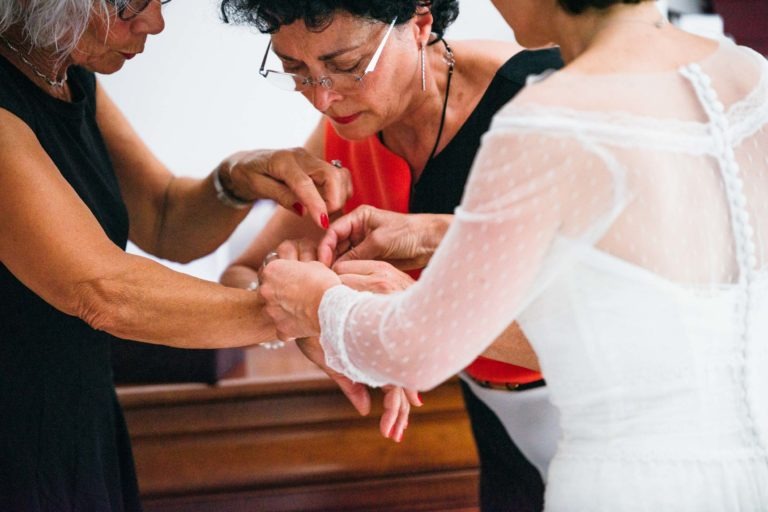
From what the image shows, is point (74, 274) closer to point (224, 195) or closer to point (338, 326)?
point (338, 326)

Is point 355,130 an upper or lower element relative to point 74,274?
upper

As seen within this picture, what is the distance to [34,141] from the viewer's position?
1510mm

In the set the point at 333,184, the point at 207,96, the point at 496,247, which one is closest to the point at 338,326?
the point at 496,247

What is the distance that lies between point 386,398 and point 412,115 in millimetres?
630

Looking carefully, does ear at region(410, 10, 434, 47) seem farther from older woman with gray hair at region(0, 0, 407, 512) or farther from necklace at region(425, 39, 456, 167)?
older woman with gray hair at region(0, 0, 407, 512)

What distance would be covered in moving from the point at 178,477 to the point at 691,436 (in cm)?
164

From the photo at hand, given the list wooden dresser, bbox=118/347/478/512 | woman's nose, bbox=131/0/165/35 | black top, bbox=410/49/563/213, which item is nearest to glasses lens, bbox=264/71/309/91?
woman's nose, bbox=131/0/165/35

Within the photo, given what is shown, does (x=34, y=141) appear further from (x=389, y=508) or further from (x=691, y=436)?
(x=389, y=508)

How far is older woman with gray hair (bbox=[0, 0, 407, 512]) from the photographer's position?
4.80ft

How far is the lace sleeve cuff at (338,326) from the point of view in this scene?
51.5 inches

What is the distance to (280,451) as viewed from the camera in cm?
258

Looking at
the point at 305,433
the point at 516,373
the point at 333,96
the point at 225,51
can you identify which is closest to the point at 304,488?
the point at 305,433

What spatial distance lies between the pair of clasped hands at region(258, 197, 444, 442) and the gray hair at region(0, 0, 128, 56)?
54 centimetres

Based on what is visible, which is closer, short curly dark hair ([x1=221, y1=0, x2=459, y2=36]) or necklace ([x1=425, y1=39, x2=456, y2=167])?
short curly dark hair ([x1=221, y1=0, x2=459, y2=36])
